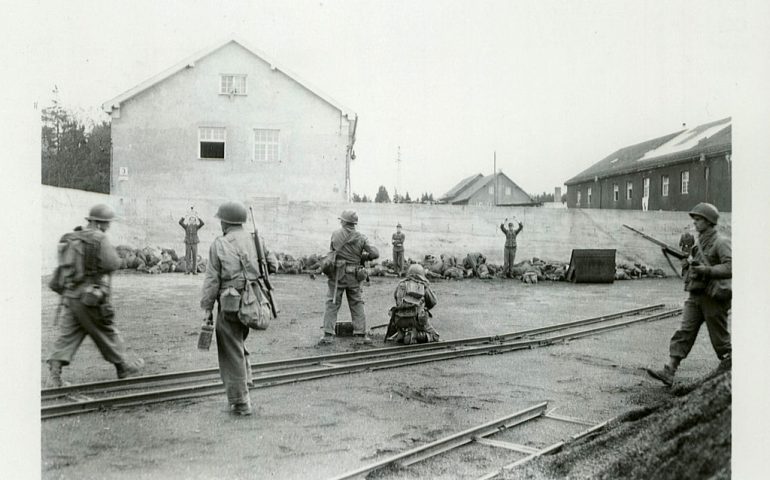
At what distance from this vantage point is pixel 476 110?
22.6ft

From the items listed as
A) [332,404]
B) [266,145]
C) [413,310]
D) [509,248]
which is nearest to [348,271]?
[413,310]

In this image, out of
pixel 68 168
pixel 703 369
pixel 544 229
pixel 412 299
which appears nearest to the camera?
pixel 703 369

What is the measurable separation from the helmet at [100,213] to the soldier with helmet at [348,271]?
11.6ft

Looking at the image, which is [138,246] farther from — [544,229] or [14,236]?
[544,229]

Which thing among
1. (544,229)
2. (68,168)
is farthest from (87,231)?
(544,229)

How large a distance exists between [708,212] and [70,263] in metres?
5.72

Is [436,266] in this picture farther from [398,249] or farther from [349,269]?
[349,269]

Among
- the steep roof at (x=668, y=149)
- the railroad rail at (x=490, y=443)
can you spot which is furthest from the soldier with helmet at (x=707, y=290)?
the railroad rail at (x=490, y=443)

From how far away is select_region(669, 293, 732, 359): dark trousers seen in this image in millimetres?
5562

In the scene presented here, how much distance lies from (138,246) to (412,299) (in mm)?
8098

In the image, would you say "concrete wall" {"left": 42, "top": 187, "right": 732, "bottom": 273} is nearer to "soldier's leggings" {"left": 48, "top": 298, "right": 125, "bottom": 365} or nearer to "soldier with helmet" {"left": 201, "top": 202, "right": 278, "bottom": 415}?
"soldier's leggings" {"left": 48, "top": 298, "right": 125, "bottom": 365}

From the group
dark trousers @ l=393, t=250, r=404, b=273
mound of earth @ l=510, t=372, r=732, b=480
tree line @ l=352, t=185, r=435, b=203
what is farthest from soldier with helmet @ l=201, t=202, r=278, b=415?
dark trousers @ l=393, t=250, r=404, b=273

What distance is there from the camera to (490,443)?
15.0 feet

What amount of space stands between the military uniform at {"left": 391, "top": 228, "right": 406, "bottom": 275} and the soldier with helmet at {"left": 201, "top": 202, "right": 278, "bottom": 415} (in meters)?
8.64
